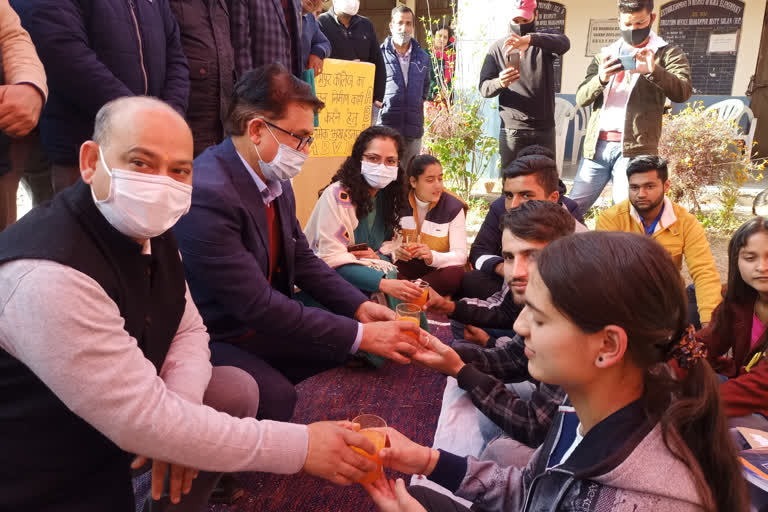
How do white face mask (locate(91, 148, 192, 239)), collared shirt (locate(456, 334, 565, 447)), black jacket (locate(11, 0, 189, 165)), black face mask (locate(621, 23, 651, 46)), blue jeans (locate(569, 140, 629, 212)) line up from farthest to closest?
blue jeans (locate(569, 140, 629, 212)), black face mask (locate(621, 23, 651, 46)), black jacket (locate(11, 0, 189, 165)), collared shirt (locate(456, 334, 565, 447)), white face mask (locate(91, 148, 192, 239))

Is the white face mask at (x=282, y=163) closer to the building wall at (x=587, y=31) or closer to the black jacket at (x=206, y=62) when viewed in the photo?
the black jacket at (x=206, y=62)

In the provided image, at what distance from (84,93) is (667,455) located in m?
2.87

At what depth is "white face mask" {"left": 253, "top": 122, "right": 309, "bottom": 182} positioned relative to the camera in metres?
2.54

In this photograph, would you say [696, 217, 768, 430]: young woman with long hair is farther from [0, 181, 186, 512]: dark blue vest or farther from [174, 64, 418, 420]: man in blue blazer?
[0, 181, 186, 512]: dark blue vest

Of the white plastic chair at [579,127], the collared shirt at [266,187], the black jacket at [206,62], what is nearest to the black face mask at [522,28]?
the black jacket at [206,62]

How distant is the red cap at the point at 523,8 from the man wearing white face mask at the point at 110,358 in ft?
13.1

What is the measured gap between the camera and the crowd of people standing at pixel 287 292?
4.26 feet

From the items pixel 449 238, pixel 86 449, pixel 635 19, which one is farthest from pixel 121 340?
pixel 635 19

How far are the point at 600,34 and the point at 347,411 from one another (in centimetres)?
1028

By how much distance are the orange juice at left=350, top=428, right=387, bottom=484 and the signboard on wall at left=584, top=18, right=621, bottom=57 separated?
35.0ft

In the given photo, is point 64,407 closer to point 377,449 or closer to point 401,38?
point 377,449

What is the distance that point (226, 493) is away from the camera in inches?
90.1

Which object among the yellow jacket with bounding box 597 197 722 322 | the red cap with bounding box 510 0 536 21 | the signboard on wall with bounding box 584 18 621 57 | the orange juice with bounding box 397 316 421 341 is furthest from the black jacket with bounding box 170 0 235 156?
the signboard on wall with bounding box 584 18 621 57

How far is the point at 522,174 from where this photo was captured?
3627 millimetres
